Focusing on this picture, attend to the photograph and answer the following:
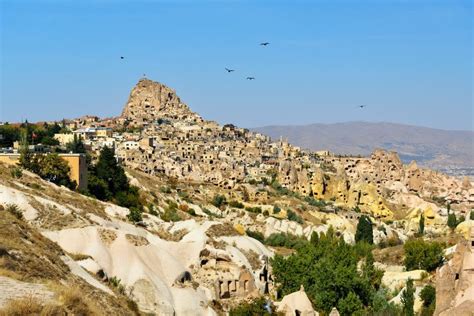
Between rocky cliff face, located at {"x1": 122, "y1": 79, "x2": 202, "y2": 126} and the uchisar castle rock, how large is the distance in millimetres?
57149

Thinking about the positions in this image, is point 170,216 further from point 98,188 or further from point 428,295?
point 428,295

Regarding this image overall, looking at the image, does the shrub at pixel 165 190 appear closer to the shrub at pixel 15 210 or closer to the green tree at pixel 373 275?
the green tree at pixel 373 275

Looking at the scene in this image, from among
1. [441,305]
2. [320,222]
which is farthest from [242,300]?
[320,222]

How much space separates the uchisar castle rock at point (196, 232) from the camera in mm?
27609

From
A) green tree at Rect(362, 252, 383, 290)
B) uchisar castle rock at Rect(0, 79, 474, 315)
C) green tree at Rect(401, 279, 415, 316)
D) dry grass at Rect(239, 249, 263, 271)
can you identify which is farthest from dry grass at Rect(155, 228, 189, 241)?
green tree at Rect(401, 279, 415, 316)

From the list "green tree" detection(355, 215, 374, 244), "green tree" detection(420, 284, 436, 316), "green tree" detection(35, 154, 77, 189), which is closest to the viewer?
"green tree" detection(420, 284, 436, 316)

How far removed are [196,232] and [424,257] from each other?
13.9 meters

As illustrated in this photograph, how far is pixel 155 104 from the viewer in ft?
606

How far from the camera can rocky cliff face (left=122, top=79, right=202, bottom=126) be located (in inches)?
7006

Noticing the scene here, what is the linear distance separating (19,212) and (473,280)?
1649 cm

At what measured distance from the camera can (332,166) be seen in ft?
436

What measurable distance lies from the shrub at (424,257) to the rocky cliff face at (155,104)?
127m

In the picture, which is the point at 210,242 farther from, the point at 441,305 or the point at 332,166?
the point at 332,166

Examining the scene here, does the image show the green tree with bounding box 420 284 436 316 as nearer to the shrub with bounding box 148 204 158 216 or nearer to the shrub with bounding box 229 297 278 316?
the shrub with bounding box 229 297 278 316
